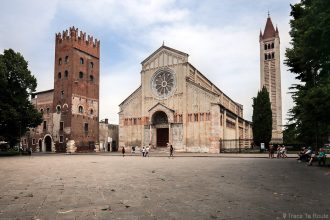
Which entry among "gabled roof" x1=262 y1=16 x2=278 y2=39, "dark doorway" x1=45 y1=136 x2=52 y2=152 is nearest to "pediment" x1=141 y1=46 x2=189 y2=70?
"dark doorway" x1=45 y1=136 x2=52 y2=152

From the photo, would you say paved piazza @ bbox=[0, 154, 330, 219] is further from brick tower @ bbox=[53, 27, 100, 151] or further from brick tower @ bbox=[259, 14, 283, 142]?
brick tower @ bbox=[259, 14, 283, 142]

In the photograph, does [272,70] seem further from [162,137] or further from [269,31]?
[162,137]

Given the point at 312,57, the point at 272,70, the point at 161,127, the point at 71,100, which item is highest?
the point at 272,70

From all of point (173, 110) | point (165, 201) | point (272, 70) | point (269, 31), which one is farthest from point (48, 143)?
point (269, 31)

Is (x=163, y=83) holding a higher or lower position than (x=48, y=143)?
higher

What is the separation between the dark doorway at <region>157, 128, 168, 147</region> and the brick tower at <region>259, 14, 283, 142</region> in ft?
124

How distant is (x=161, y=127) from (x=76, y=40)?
74.7 feet

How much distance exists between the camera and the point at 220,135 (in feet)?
139

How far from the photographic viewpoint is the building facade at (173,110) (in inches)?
1663

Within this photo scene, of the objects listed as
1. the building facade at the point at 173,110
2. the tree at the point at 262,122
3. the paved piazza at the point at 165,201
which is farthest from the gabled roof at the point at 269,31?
the paved piazza at the point at 165,201

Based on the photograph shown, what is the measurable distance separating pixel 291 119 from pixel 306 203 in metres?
15.3

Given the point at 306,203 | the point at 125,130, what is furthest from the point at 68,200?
the point at 125,130

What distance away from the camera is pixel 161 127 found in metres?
46.1

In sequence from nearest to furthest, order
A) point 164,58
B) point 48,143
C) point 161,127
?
point 161,127, point 164,58, point 48,143
